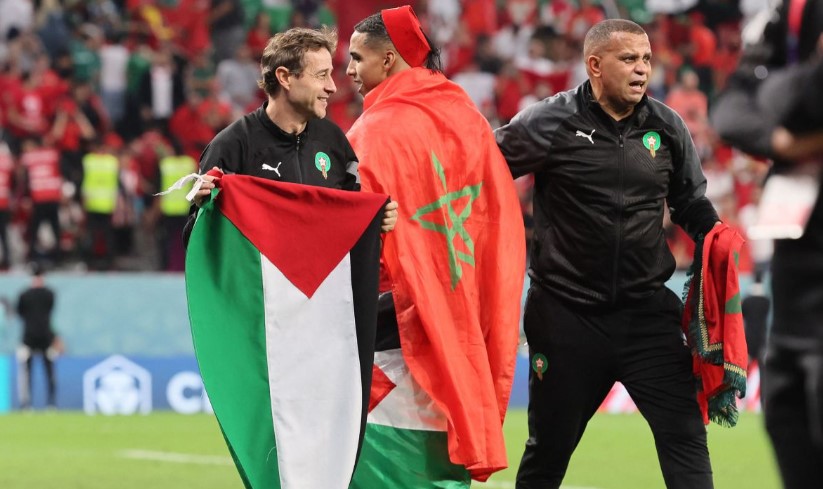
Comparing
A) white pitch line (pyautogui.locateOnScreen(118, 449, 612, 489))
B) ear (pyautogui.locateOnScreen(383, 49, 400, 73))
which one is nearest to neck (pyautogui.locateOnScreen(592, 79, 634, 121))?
ear (pyautogui.locateOnScreen(383, 49, 400, 73))

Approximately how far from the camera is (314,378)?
6.23 metres

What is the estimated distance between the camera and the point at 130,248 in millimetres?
19453

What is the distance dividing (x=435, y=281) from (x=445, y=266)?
93mm

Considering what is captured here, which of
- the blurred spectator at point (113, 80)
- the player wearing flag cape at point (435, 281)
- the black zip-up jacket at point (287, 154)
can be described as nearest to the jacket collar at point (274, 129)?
the black zip-up jacket at point (287, 154)

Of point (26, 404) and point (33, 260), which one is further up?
point (33, 260)

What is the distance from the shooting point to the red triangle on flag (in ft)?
20.3

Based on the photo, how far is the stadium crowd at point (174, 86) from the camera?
1911cm

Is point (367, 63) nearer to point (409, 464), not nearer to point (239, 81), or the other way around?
point (409, 464)

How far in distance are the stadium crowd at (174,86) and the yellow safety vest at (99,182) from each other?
0.02 metres

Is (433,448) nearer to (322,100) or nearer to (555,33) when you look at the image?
(322,100)

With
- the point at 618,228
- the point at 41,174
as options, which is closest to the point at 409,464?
the point at 618,228

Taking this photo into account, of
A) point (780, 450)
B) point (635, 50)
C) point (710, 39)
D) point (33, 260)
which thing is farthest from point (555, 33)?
point (780, 450)

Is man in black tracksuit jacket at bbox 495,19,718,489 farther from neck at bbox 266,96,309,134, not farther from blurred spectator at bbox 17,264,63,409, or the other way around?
blurred spectator at bbox 17,264,63,409

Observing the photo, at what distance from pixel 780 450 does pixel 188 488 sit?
7.19m
